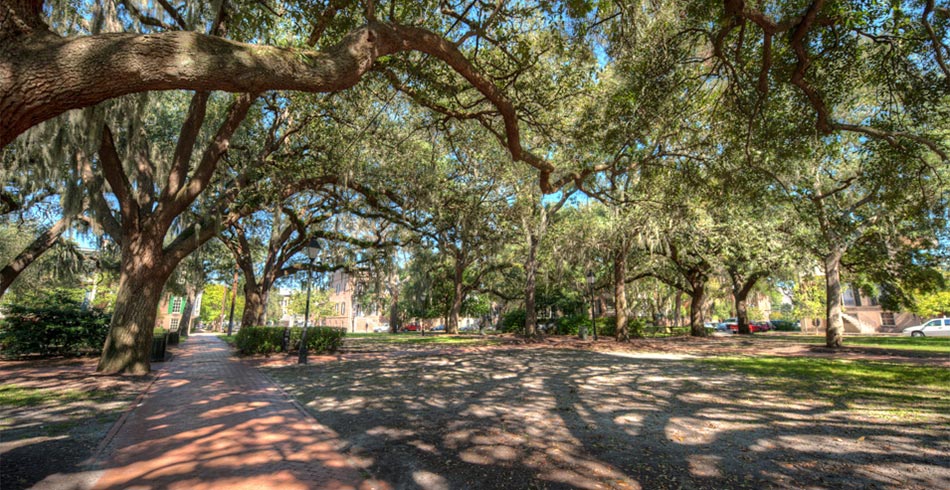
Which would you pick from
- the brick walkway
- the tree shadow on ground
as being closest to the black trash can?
the brick walkway

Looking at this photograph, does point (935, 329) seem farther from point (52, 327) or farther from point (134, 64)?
point (52, 327)

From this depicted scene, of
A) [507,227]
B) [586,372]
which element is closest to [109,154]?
[586,372]

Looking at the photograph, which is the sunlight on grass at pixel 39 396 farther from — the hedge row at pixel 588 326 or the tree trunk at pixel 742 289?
the tree trunk at pixel 742 289

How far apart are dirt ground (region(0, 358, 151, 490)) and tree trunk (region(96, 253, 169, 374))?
1.57 ft

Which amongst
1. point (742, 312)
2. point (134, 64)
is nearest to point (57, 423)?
point (134, 64)

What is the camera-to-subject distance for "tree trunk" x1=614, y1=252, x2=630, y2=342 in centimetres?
1920

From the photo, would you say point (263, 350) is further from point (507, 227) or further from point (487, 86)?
point (487, 86)

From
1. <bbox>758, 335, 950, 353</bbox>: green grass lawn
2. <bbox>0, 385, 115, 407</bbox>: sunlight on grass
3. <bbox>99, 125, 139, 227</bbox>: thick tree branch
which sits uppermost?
<bbox>99, 125, 139, 227</bbox>: thick tree branch

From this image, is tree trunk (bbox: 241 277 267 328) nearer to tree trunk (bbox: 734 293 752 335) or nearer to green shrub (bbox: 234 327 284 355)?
green shrub (bbox: 234 327 284 355)

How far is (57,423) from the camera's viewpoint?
5.20 m

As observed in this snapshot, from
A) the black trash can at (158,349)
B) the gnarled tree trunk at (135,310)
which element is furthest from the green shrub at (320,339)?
the gnarled tree trunk at (135,310)

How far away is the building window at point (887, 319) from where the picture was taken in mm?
42125

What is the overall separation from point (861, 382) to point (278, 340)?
54.0 ft

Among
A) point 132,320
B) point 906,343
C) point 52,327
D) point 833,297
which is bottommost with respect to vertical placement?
point 906,343
